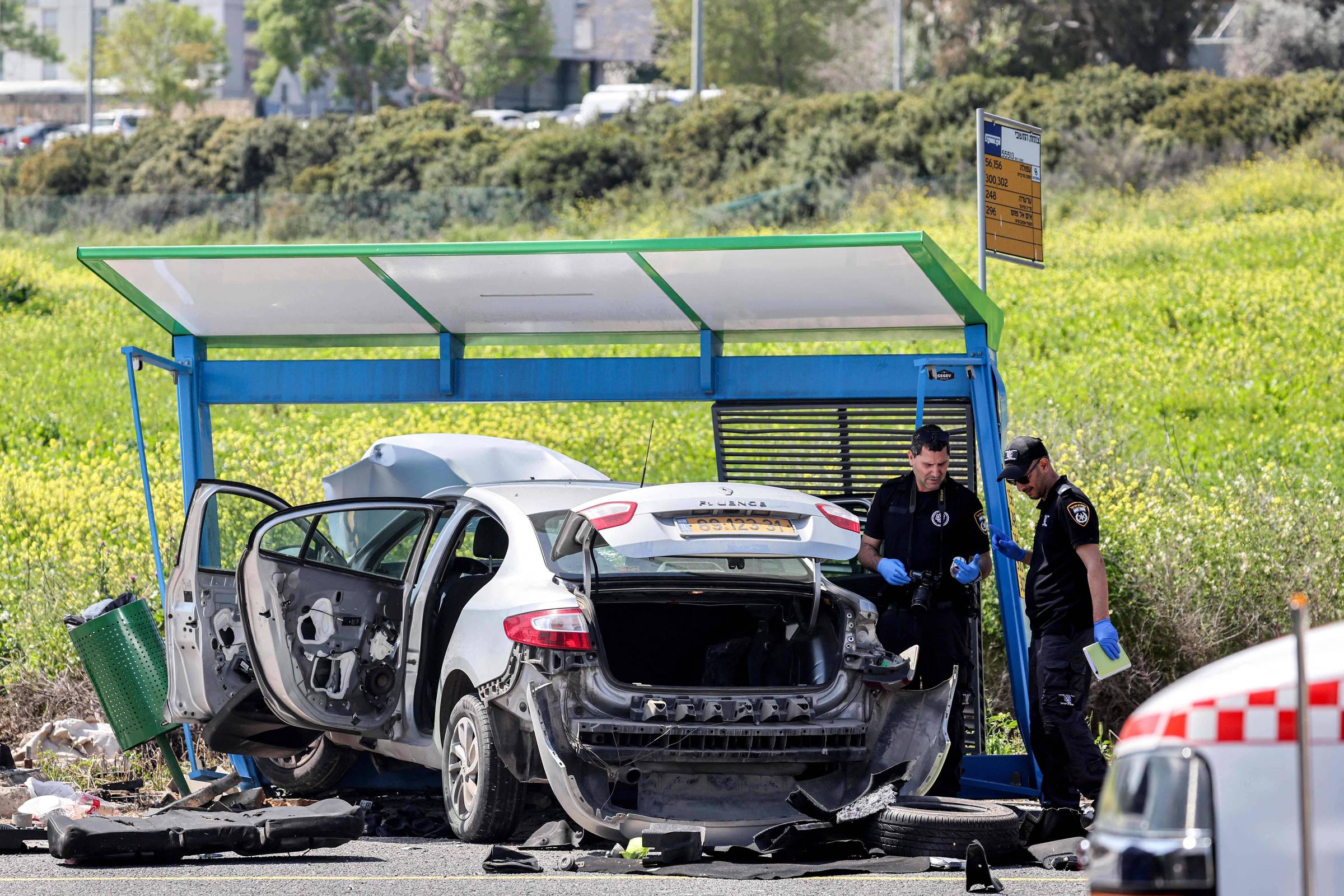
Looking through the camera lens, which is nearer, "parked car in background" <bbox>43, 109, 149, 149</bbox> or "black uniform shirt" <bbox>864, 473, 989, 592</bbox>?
"black uniform shirt" <bbox>864, 473, 989, 592</bbox>

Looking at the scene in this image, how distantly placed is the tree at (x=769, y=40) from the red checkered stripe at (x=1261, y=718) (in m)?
62.6

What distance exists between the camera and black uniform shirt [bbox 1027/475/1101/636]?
23.6 ft

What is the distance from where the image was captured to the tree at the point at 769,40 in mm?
64188

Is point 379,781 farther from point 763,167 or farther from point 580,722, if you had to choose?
point 763,167

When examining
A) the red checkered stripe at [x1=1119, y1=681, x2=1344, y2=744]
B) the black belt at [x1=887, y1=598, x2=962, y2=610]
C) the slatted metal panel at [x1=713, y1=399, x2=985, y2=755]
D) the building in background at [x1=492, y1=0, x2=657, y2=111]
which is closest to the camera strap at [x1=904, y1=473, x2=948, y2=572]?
the black belt at [x1=887, y1=598, x2=962, y2=610]

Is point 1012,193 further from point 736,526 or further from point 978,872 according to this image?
point 978,872

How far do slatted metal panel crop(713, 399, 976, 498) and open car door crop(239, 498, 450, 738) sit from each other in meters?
2.24

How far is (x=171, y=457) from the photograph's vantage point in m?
17.0

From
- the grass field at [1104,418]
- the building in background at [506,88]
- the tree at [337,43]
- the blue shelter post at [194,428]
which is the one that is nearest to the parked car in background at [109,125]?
the tree at [337,43]

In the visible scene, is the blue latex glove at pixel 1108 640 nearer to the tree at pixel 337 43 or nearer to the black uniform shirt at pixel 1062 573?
the black uniform shirt at pixel 1062 573

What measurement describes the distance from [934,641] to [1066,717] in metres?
0.66

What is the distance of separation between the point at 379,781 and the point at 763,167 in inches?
1145

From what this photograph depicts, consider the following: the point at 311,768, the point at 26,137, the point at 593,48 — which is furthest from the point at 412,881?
the point at 593,48

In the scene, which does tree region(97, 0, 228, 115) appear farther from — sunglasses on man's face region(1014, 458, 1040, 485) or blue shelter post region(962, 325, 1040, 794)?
sunglasses on man's face region(1014, 458, 1040, 485)
